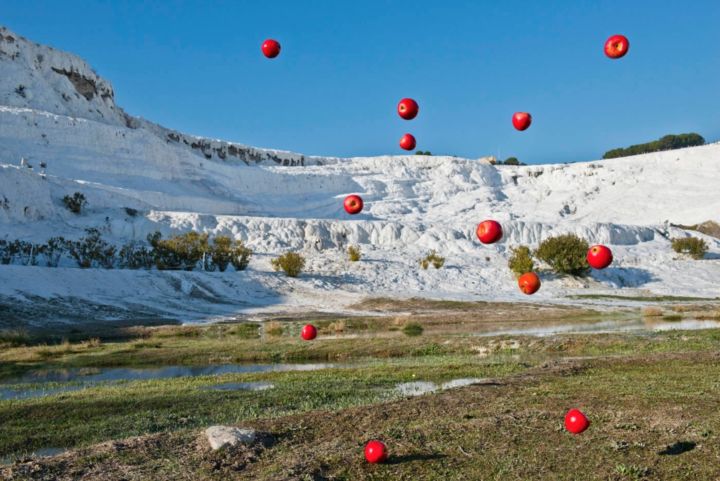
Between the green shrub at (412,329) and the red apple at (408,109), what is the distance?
25.8 metres

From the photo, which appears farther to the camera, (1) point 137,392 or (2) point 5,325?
(2) point 5,325

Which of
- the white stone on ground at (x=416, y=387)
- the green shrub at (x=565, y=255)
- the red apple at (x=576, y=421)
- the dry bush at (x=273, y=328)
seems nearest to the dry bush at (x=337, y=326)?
the dry bush at (x=273, y=328)

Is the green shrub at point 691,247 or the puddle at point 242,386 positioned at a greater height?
the green shrub at point 691,247

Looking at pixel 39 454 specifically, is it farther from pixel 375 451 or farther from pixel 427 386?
pixel 427 386

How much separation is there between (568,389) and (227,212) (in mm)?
93098

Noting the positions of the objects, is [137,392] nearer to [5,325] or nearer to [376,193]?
[5,325]

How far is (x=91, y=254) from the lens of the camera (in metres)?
66.6

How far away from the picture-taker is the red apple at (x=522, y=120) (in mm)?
12238

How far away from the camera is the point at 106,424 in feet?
46.7

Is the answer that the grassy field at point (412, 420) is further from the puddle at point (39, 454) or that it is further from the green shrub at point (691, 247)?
the green shrub at point (691, 247)

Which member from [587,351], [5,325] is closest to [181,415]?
[587,351]

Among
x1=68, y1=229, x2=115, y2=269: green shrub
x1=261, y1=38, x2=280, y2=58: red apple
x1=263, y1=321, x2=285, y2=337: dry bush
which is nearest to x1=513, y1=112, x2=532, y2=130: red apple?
x1=261, y1=38, x2=280, y2=58: red apple

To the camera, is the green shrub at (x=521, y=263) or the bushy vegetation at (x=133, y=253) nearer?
the bushy vegetation at (x=133, y=253)

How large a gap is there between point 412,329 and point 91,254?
1478 inches
